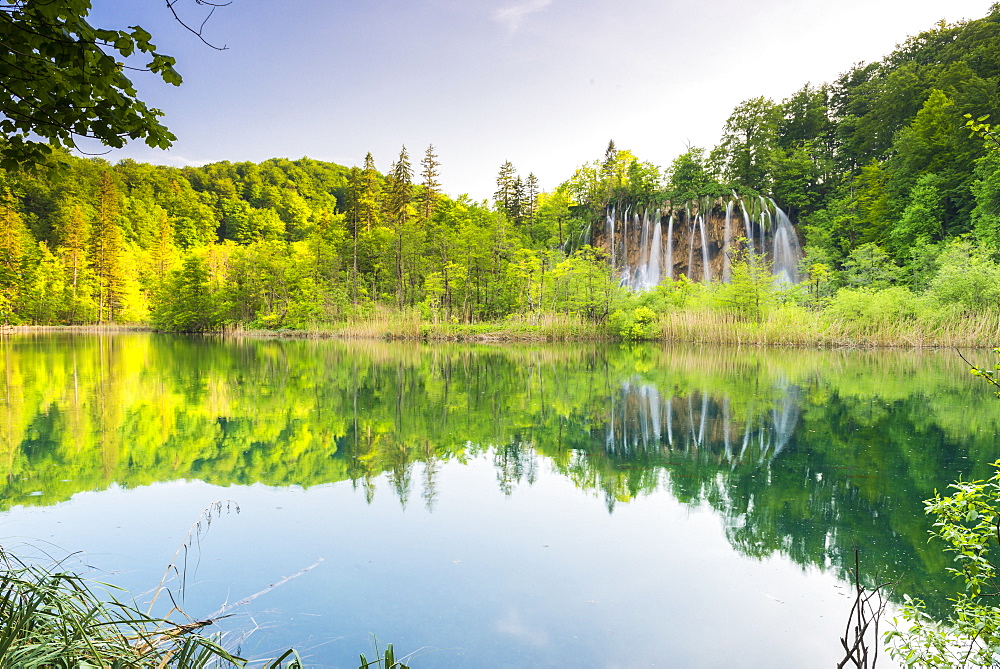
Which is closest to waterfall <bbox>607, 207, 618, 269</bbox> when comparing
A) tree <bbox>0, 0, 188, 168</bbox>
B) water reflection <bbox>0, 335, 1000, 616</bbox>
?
water reflection <bbox>0, 335, 1000, 616</bbox>

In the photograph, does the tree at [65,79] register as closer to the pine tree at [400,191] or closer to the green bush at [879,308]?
the green bush at [879,308]

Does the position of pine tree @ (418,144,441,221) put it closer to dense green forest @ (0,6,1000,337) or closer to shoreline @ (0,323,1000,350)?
dense green forest @ (0,6,1000,337)

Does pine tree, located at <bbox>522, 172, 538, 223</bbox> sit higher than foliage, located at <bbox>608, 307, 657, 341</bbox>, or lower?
higher

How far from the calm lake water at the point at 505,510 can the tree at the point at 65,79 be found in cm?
208

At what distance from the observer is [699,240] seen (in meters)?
32.6

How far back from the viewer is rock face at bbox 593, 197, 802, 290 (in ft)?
102

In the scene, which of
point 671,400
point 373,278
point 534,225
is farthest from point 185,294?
point 671,400

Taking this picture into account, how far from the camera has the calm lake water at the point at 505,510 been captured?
2.45 meters

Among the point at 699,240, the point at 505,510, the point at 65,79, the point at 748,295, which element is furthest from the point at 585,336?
the point at 65,79

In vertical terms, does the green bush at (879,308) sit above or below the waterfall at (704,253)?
below

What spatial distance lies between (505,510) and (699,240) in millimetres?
31884

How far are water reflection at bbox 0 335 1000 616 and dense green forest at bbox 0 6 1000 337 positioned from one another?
11.9m

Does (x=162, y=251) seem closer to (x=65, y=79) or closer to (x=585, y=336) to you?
(x=585, y=336)

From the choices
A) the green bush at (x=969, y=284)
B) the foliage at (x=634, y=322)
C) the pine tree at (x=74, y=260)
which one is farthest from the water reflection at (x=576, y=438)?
the pine tree at (x=74, y=260)
